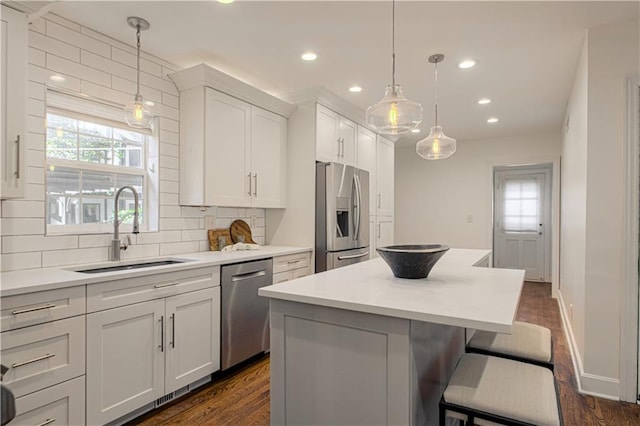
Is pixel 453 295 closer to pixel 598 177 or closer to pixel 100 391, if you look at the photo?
pixel 598 177

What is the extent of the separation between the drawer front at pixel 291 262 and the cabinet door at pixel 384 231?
1.55m

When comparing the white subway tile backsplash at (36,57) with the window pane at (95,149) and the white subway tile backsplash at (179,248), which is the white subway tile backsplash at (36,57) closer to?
the window pane at (95,149)

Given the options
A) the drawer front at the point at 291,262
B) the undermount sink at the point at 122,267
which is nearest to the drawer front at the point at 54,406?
the undermount sink at the point at 122,267

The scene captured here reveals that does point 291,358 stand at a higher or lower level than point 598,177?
lower

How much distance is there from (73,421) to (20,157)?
53.3 inches

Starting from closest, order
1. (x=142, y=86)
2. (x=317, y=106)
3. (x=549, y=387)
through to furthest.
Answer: (x=549, y=387)
(x=142, y=86)
(x=317, y=106)

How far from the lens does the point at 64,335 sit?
1.76 meters

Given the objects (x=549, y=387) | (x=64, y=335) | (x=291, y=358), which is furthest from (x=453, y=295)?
(x=64, y=335)

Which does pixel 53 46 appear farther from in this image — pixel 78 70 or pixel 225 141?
pixel 225 141

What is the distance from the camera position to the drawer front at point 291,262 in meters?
3.15

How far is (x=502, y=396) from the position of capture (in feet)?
4.19

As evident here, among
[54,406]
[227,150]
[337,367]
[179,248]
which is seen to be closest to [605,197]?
[337,367]

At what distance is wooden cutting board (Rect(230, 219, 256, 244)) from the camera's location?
3.49 meters

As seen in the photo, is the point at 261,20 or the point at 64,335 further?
the point at 261,20
